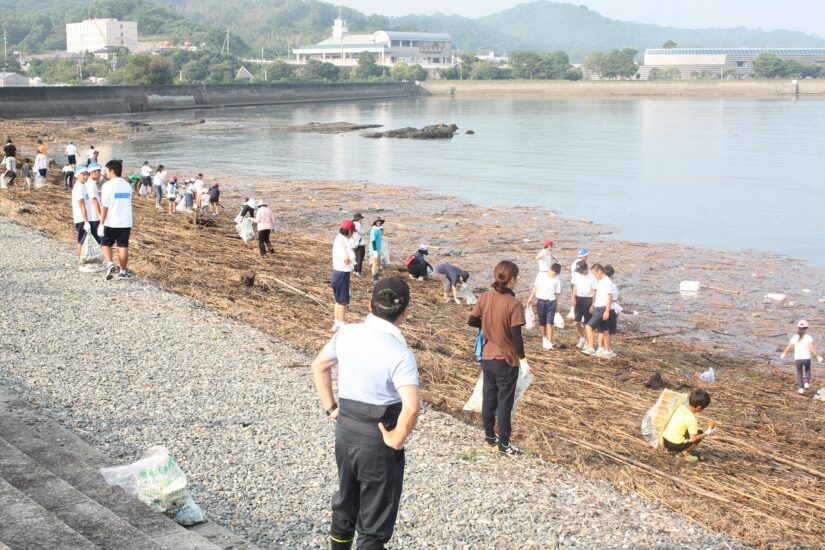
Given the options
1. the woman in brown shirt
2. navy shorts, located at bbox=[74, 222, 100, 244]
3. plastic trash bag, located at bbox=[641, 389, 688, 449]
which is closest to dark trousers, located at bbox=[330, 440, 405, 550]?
the woman in brown shirt

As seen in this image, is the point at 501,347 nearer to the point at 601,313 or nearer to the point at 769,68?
the point at 601,313

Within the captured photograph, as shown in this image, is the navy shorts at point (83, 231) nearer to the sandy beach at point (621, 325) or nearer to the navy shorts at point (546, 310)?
the sandy beach at point (621, 325)

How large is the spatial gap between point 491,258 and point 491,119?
210 ft

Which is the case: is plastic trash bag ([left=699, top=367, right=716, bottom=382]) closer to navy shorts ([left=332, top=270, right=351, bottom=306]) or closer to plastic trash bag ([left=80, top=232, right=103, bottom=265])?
navy shorts ([left=332, top=270, right=351, bottom=306])

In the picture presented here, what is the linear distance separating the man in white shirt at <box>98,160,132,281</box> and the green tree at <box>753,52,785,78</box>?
568ft

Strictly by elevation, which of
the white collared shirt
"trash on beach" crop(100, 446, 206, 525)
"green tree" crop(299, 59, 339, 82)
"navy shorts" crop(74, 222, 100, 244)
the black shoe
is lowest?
the black shoe

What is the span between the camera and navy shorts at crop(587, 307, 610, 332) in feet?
38.1

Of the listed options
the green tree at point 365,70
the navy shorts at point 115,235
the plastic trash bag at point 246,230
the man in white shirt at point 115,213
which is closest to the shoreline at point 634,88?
the green tree at point 365,70

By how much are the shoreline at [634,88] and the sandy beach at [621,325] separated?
12057 centimetres

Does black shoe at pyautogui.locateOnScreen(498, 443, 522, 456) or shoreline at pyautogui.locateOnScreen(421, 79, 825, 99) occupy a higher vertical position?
shoreline at pyautogui.locateOnScreen(421, 79, 825, 99)

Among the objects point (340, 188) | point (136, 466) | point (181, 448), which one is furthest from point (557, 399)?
A: point (340, 188)

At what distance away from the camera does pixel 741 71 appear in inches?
7436

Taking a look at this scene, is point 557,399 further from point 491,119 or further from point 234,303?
point 491,119

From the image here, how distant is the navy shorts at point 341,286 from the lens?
35.5ft
